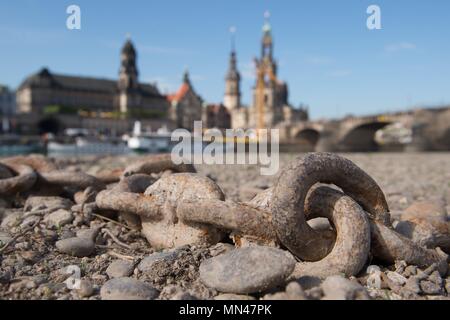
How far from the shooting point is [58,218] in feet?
15.0

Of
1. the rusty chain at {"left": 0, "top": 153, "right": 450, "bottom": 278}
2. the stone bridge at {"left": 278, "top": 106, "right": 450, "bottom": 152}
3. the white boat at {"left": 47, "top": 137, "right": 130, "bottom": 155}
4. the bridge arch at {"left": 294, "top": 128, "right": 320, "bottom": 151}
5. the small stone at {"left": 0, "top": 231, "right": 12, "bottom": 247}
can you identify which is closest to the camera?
the rusty chain at {"left": 0, "top": 153, "right": 450, "bottom": 278}

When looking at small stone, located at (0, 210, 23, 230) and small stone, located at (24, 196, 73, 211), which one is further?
small stone, located at (24, 196, 73, 211)

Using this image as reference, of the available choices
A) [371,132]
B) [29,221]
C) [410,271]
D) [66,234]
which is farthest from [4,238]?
[371,132]

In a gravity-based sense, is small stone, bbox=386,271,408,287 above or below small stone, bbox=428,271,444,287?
above

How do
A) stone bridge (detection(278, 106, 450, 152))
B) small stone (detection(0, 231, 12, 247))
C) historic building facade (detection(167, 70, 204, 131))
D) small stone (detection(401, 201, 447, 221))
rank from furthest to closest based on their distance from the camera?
historic building facade (detection(167, 70, 204, 131)), stone bridge (detection(278, 106, 450, 152)), small stone (detection(401, 201, 447, 221)), small stone (detection(0, 231, 12, 247))

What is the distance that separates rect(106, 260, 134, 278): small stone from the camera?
329 centimetres

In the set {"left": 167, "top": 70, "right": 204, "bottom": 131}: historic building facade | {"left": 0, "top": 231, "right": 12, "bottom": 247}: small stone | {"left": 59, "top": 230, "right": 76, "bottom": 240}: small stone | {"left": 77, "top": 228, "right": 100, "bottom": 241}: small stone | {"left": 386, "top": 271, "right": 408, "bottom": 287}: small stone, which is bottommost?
{"left": 386, "top": 271, "right": 408, "bottom": 287}: small stone

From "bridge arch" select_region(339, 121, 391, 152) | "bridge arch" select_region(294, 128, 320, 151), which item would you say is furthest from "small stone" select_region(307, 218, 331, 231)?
"bridge arch" select_region(294, 128, 320, 151)

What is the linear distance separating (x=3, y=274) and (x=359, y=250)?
2.45 metres

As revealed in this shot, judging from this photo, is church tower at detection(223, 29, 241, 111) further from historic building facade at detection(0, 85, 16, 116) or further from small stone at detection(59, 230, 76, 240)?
small stone at detection(59, 230, 76, 240)

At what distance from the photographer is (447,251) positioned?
3.97 meters

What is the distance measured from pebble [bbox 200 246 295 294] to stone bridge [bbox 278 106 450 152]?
4808 cm

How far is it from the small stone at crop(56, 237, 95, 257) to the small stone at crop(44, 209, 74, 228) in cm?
74

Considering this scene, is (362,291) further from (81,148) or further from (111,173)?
(81,148)
